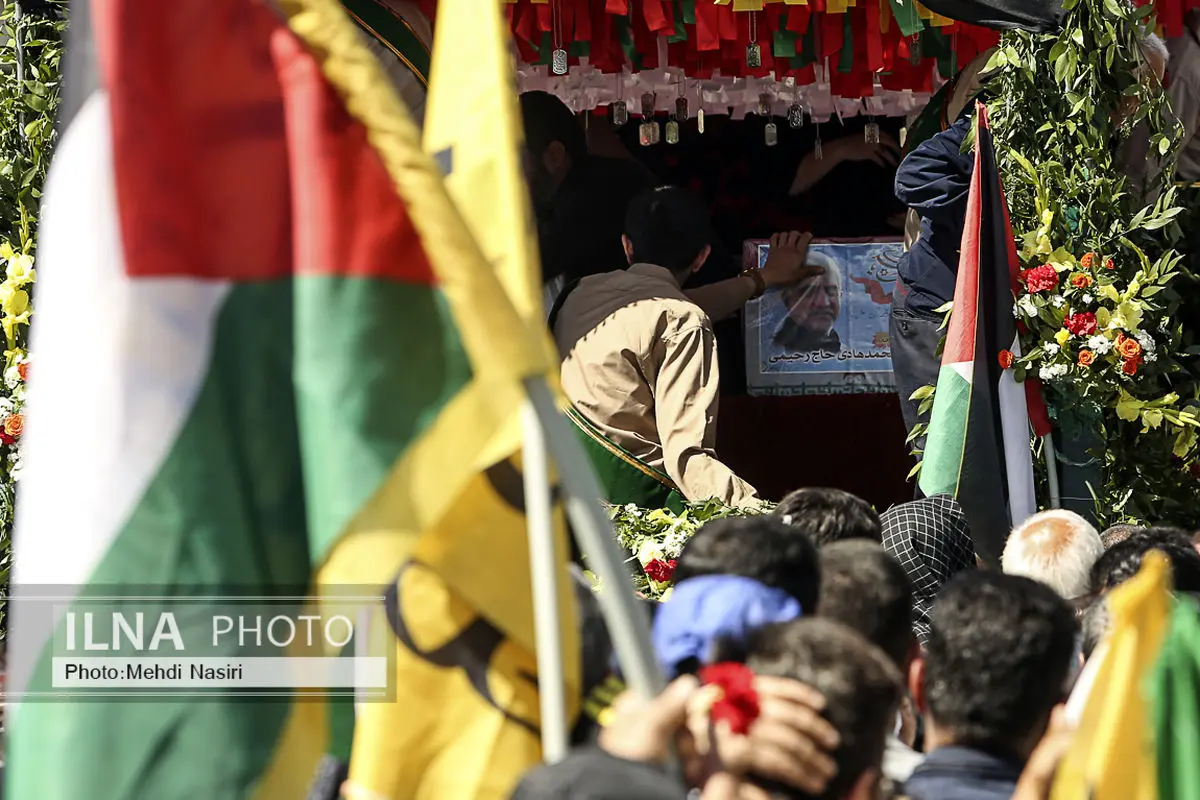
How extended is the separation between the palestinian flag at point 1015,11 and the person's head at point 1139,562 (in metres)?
2.52

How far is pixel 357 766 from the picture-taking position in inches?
75.9

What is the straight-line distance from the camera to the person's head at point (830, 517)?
3.26 m

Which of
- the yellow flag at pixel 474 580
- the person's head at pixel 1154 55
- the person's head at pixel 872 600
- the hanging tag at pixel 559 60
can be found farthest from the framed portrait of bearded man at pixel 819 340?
the yellow flag at pixel 474 580

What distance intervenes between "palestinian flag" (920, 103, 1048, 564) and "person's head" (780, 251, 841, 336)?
2555 mm

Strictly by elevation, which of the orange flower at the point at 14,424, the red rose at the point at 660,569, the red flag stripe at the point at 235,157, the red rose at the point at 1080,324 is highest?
the red flag stripe at the point at 235,157

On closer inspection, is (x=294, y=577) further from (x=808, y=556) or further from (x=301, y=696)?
→ (x=808, y=556)

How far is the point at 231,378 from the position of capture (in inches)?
76.4

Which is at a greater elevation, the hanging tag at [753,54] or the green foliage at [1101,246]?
the hanging tag at [753,54]

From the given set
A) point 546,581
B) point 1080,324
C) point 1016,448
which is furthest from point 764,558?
point 1080,324

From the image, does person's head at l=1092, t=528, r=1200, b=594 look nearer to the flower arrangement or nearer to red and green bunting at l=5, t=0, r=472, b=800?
the flower arrangement

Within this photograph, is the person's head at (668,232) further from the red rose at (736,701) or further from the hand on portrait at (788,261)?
the red rose at (736,701)

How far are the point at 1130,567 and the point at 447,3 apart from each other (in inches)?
79.4

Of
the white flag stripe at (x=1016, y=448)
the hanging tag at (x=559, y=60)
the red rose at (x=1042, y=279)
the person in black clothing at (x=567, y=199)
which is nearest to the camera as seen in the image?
the white flag stripe at (x=1016, y=448)

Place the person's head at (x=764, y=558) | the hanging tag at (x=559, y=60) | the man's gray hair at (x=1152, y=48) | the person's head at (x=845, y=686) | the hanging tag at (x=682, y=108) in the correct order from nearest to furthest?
the person's head at (x=845, y=686) < the person's head at (x=764, y=558) < the man's gray hair at (x=1152, y=48) < the hanging tag at (x=559, y=60) < the hanging tag at (x=682, y=108)
